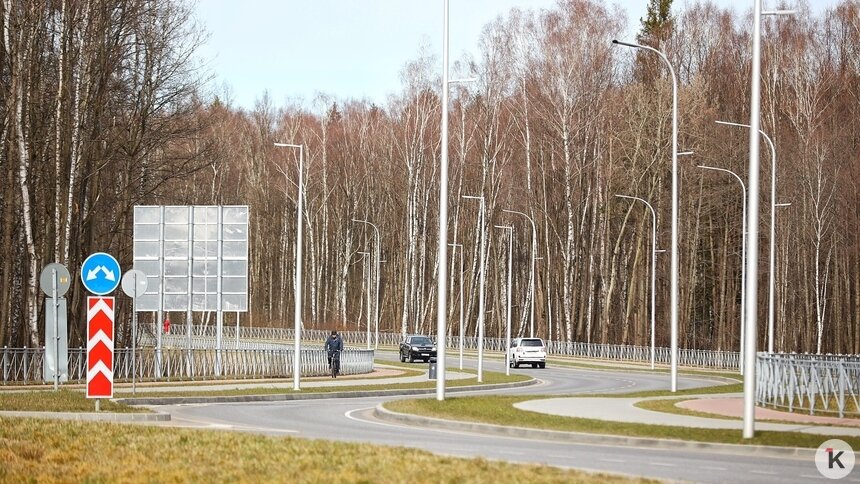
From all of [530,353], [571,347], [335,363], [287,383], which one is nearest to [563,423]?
[287,383]

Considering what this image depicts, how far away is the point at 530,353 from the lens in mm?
65062

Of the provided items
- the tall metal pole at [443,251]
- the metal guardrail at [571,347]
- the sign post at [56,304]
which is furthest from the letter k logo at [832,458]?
the metal guardrail at [571,347]

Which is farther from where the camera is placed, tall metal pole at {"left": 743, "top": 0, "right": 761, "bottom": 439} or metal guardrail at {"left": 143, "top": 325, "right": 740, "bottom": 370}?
metal guardrail at {"left": 143, "top": 325, "right": 740, "bottom": 370}

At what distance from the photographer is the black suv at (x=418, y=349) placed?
69250 mm

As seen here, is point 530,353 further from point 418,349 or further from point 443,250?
point 443,250

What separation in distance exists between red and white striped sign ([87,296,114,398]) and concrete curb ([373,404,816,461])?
5.97m

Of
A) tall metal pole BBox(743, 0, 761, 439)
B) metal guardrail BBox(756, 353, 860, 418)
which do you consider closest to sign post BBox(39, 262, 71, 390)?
tall metal pole BBox(743, 0, 761, 439)

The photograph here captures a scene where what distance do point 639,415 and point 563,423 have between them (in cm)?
314

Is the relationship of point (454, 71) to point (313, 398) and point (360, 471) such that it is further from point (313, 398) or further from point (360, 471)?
point (360, 471)

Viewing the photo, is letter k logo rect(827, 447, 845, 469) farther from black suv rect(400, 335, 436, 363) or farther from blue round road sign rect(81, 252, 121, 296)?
black suv rect(400, 335, 436, 363)

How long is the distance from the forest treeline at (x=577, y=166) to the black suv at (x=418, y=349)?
12.2m

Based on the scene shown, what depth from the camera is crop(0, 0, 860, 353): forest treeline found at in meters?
50.6

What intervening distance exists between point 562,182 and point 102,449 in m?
65.4

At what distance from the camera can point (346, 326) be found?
9775 centimetres
